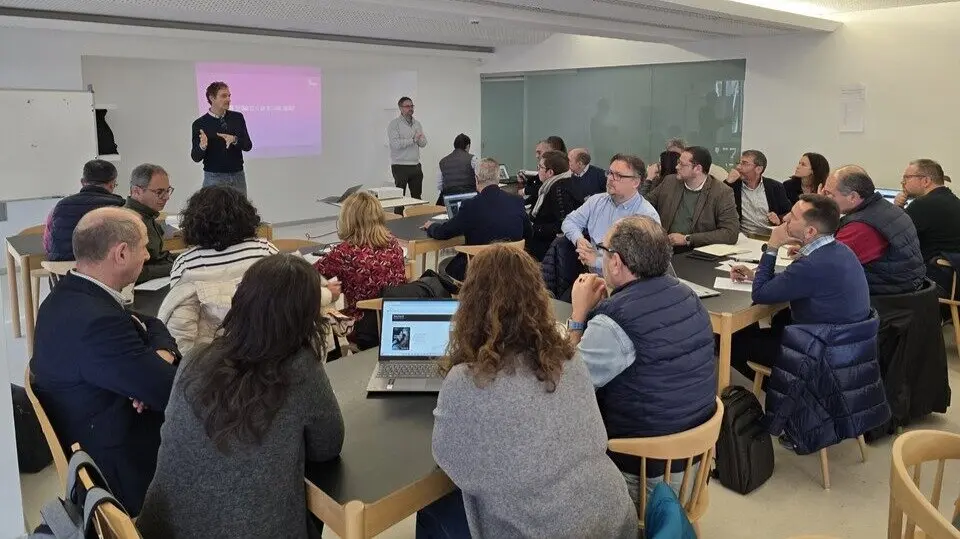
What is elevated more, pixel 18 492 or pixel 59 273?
pixel 59 273

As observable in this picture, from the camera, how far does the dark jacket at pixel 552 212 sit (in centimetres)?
532

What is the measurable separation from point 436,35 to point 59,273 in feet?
18.5

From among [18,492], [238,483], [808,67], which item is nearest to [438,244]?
[18,492]

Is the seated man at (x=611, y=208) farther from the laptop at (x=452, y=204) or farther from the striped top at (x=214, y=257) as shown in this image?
the striped top at (x=214, y=257)

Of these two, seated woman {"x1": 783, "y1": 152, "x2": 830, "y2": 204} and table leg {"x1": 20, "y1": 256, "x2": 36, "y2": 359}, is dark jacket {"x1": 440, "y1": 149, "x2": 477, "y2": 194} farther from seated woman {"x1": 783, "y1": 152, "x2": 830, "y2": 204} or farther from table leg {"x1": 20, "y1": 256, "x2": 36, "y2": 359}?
table leg {"x1": 20, "y1": 256, "x2": 36, "y2": 359}

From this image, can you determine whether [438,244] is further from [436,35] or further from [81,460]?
[436,35]

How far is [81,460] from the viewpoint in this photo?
1.55m

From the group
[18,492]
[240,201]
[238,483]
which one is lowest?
[18,492]

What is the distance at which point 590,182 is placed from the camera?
5.81 m

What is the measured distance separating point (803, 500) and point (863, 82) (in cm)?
499

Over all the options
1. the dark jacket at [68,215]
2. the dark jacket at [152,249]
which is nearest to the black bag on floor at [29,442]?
the dark jacket at [152,249]

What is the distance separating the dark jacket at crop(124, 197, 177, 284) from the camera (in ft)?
11.9

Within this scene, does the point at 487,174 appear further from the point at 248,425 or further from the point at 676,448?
the point at 248,425

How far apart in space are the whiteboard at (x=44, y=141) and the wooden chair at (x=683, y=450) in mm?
6971
